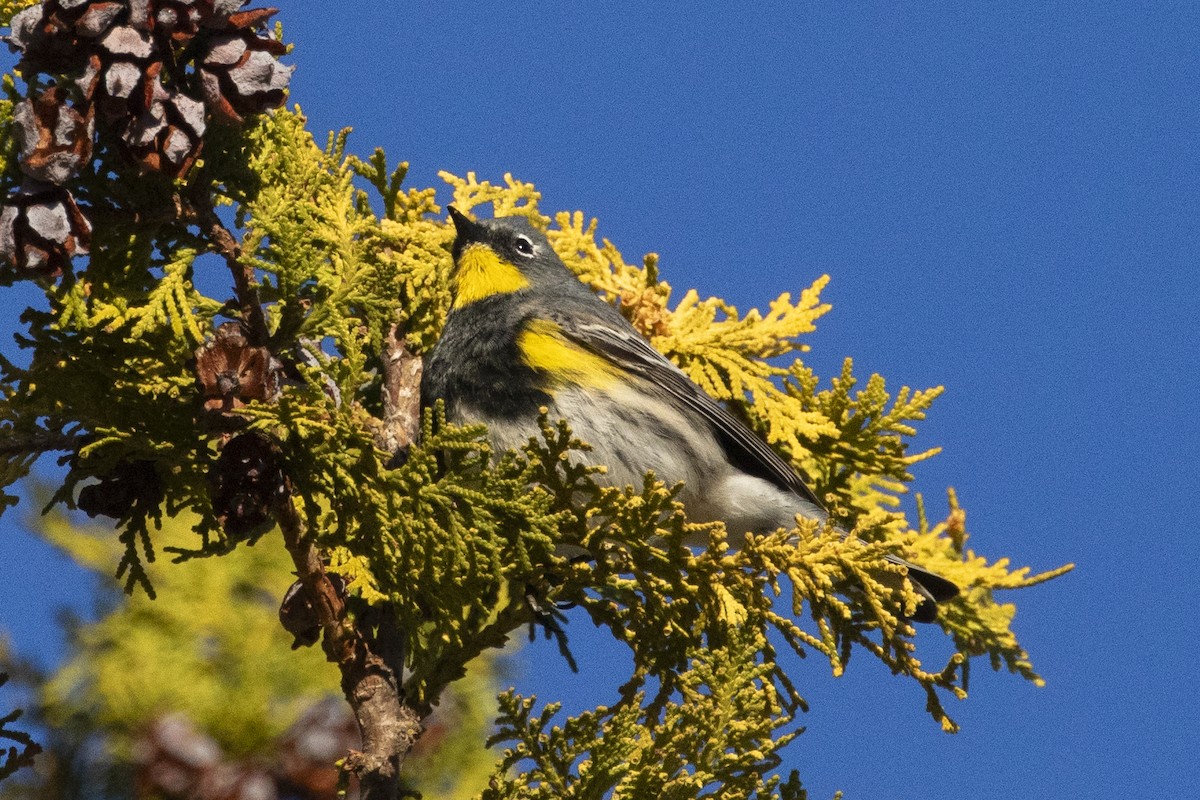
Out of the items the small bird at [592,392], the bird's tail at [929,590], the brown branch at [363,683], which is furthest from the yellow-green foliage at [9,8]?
the bird's tail at [929,590]

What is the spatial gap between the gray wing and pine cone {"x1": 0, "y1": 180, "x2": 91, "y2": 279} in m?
1.66

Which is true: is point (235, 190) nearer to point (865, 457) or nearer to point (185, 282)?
point (185, 282)

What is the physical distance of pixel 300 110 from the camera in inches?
168

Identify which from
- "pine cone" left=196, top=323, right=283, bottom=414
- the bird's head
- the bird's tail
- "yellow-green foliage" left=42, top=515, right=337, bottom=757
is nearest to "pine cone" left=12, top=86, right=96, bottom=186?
"pine cone" left=196, top=323, right=283, bottom=414

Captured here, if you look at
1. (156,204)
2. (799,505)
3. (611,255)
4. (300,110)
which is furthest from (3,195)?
(799,505)

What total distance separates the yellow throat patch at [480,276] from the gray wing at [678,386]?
0.36 meters

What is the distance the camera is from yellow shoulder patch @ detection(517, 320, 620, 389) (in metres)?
4.23

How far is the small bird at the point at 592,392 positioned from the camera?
13.7 ft

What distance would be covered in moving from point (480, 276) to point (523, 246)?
268mm

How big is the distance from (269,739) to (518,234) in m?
1.91

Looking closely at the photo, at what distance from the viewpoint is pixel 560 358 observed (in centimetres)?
428

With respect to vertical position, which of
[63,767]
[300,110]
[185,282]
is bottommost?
[63,767]

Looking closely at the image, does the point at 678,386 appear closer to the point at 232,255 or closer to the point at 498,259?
the point at 498,259

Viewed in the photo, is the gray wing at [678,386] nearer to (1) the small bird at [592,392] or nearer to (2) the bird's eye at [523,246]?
(1) the small bird at [592,392]
